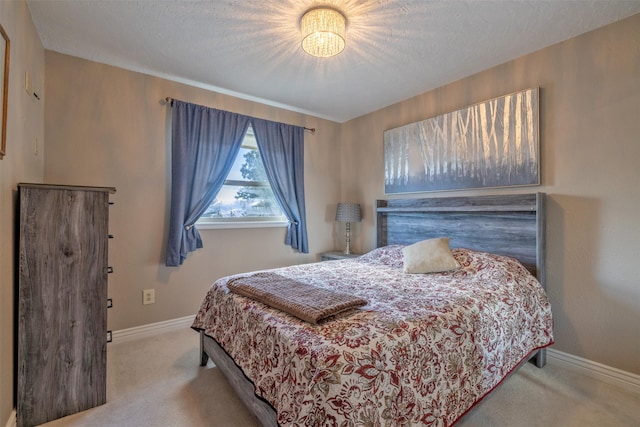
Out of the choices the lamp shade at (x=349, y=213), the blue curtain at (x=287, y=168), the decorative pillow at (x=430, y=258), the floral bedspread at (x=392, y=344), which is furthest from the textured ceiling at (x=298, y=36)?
the floral bedspread at (x=392, y=344)

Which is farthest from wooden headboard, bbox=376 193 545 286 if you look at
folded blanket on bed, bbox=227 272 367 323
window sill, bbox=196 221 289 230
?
folded blanket on bed, bbox=227 272 367 323

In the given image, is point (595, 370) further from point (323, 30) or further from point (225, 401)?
point (323, 30)

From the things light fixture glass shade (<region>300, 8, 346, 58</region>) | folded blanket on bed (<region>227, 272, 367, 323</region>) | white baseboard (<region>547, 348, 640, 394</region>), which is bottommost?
white baseboard (<region>547, 348, 640, 394</region>)

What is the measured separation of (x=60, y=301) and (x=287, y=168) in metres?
2.35

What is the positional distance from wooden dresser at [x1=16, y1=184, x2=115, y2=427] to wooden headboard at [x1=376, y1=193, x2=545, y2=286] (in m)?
2.57

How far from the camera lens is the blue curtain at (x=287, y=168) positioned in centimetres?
333

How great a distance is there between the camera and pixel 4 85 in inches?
54.2

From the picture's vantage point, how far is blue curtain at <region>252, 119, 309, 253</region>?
3.33 meters

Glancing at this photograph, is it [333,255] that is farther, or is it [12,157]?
[333,255]

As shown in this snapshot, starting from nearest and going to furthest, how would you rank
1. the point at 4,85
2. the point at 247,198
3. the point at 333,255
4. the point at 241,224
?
the point at 4,85, the point at 241,224, the point at 247,198, the point at 333,255

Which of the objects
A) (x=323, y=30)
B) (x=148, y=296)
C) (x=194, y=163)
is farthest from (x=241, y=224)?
(x=323, y=30)

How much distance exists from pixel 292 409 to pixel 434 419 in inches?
24.4

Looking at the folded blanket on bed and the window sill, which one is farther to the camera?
the window sill

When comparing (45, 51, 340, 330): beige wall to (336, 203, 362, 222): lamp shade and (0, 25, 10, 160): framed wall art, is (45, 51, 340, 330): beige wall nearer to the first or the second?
(0, 25, 10, 160): framed wall art
